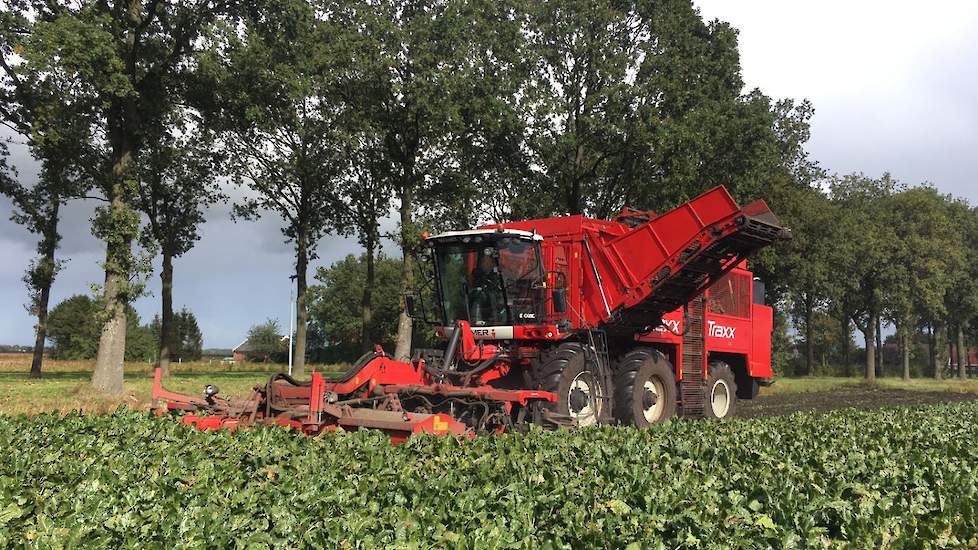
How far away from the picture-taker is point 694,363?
14688mm

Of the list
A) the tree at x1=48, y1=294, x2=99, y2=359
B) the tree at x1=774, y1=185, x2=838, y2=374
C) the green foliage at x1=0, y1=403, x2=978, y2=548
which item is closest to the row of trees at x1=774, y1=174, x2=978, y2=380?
the tree at x1=774, y1=185, x2=838, y2=374

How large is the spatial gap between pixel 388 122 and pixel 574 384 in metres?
17.8

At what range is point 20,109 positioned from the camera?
1933cm

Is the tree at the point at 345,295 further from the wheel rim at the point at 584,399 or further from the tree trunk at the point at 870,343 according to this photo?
the wheel rim at the point at 584,399

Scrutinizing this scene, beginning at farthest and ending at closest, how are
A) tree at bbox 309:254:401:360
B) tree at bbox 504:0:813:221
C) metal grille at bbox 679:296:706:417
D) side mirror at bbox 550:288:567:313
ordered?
tree at bbox 309:254:401:360 → tree at bbox 504:0:813:221 → metal grille at bbox 679:296:706:417 → side mirror at bbox 550:288:567:313

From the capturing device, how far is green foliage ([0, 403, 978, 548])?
169 inches

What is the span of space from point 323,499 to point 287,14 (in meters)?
17.9

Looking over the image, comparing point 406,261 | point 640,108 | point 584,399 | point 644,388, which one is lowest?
point 584,399

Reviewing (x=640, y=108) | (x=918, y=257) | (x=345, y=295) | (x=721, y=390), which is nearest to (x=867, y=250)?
(x=918, y=257)

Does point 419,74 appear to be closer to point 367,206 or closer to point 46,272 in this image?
point 367,206

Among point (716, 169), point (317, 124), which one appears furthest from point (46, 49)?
point (716, 169)

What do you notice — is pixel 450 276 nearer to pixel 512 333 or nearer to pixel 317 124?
pixel 512 333

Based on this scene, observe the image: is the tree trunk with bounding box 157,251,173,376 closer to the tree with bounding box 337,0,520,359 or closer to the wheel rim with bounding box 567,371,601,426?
the tree with bounding box 337,0,520,359

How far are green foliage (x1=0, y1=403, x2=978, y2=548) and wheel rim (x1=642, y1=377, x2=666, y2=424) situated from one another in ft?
14.6
